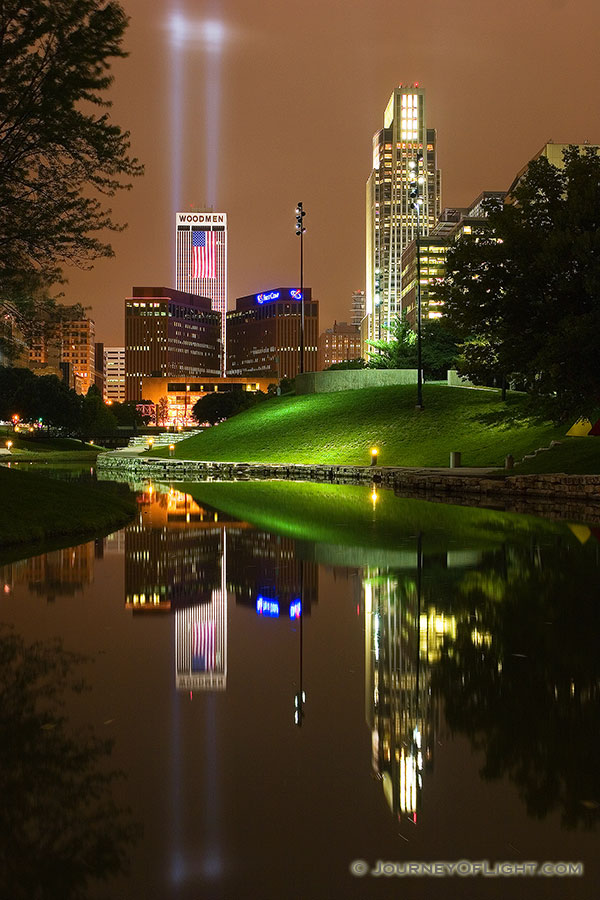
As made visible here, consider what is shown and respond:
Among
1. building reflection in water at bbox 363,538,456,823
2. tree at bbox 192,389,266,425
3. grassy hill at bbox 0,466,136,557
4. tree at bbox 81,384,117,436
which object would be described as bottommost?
building reflection in water at bbox 363,538,456,823

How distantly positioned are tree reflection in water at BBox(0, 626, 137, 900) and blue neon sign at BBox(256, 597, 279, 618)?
328cm

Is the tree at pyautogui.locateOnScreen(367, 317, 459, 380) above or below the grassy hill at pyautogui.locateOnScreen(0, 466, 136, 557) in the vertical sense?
above

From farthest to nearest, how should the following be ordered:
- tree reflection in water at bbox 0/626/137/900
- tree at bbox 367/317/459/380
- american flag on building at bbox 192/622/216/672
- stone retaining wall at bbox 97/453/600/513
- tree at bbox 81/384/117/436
A: 1. tree at bbox 81/384/117/436
2. tree at bbox 367/317/459/380
3. stone retaining wall at bbox 97/453/600/513
4. american flag on building at bbox 192/622/216/672
5. tree reflection in water at bbox 0/626/137/900

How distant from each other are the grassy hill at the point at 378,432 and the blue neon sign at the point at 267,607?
112 feet

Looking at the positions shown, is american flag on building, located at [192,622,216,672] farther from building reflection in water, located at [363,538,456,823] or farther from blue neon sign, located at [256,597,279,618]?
building reflection in water, located at [363,538,456,823]

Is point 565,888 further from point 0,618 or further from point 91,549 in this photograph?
point 91,549

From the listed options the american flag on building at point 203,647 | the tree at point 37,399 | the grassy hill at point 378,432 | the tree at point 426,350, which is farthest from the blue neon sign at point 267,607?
the tree at point 37,399

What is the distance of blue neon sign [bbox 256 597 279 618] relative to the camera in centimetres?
968

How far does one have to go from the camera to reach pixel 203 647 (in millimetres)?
8023

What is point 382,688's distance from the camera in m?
6.68

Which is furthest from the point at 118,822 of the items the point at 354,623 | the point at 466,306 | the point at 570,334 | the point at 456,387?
the point at 456,387

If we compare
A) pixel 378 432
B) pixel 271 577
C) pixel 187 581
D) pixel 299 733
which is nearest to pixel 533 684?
pixel 299 733

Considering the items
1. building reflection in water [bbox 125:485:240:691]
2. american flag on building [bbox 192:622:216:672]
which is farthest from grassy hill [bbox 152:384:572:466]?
american flag on building [bbox 192:622:216:672]

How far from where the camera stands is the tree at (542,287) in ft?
95.3
